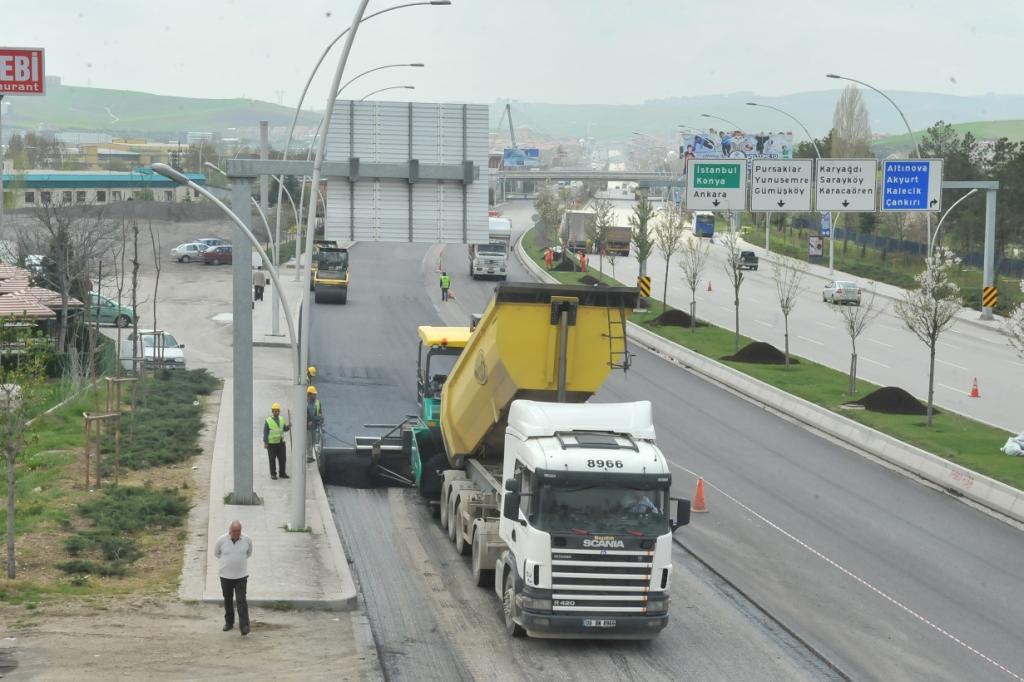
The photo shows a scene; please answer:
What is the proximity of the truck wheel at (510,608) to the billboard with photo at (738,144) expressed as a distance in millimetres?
78479

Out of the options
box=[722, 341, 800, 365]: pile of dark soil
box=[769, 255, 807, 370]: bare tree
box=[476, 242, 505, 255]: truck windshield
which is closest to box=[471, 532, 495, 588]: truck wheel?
box=[769, 255, 807, 370]: bare tree

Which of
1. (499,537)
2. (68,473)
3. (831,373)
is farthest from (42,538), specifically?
(831,373)

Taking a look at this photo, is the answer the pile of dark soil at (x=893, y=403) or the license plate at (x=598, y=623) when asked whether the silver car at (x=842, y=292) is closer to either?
the pile of dark soil at (x=893, y=403)

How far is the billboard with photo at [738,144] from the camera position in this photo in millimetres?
96875

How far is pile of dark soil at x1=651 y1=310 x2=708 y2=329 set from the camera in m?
55.7

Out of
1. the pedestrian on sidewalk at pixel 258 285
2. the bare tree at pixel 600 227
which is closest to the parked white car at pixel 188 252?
the pedestrian on sidewalk at pixel 258 285

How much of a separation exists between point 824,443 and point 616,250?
58.0m

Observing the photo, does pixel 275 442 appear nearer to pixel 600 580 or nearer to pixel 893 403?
pixel 600 580

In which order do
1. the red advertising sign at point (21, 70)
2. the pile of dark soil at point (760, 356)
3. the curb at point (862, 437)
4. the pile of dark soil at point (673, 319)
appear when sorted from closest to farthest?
the curb at point (862, 437), the red advertising sign at point (21, 70), the pile of dark soil at point (760, 356), the pile of dark soil at point (673, 319)

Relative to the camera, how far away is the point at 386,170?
24219 millimetres

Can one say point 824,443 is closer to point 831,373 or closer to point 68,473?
point 831,373

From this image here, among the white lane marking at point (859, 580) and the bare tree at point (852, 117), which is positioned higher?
the bare tree at point (852, 117)

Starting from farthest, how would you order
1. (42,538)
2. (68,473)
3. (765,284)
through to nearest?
(765,284), (68,473), (42,538)

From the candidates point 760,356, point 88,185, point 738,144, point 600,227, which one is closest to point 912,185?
point 760,356
